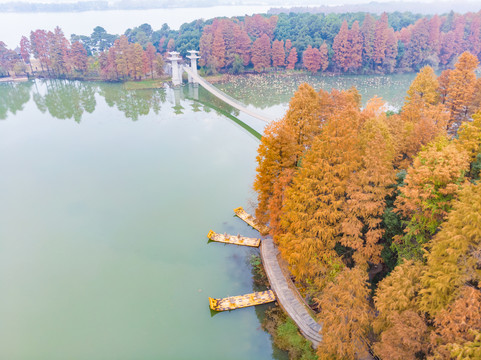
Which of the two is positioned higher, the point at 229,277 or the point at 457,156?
the point at 457,156

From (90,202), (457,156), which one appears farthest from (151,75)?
(457,156)

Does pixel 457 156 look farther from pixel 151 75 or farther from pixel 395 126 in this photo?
pixel 151 75

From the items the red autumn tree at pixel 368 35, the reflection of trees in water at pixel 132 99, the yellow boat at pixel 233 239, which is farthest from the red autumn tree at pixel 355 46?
the yellow boat at pixel 233 239

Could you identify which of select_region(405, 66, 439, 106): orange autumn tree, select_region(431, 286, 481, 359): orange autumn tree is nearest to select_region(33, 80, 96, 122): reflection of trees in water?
select_region(405, 66, 439, 106): orange autumn tree

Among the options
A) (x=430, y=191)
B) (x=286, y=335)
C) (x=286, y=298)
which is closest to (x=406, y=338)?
(x=430, y=191)

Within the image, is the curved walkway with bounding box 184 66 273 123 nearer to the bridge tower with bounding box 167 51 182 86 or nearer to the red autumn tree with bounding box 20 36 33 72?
the bridge tower with bounding box 167 51 182 86

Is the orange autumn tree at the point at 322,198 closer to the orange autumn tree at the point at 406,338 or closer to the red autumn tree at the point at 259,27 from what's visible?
the orange autumn tree at the point at 406,338
